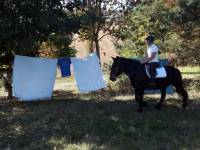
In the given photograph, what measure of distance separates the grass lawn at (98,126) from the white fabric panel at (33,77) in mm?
392

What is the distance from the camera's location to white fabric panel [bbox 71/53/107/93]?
17438 millimetres

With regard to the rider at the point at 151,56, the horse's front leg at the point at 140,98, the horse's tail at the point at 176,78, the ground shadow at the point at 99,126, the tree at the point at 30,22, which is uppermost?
the tree at the point at 30,22

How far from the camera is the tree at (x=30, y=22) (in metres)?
14.3

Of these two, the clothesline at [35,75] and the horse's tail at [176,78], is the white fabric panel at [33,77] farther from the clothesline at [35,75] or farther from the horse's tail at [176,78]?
the horse's tail at [176,78]

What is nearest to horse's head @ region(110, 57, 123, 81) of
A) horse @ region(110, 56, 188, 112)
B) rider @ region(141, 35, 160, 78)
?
horse @ region(110, 56, 188, 112)

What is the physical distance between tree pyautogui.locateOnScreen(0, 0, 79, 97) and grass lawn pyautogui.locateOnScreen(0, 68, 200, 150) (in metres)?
2.01

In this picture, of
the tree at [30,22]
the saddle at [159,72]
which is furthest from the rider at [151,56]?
the tree at [30,22]

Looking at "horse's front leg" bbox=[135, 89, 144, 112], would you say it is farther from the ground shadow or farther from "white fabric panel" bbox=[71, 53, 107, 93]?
"white fabric panel" bbox=[71, 53, 107, 93]

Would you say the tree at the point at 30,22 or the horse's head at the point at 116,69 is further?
the tree at the point at 30,22

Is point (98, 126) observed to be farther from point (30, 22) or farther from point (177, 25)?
point (177, 25)

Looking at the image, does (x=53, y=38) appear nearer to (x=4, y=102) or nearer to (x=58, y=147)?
(x=4, y=102)

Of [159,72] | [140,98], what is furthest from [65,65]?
[159,72]

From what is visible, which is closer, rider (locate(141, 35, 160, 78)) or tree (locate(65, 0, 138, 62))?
rider (locate(141, 35, 160, 78))

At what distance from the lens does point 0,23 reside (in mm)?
13961
